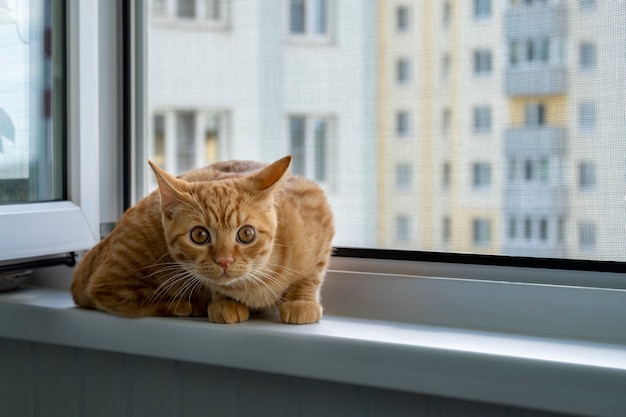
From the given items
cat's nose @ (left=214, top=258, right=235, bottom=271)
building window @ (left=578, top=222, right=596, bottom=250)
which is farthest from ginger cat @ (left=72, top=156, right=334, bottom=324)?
building window @ (left=578, top=222, right=596, bottom=250)

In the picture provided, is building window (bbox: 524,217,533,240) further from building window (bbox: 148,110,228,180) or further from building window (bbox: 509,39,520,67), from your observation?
building window (bbox: 148,110,228,180)

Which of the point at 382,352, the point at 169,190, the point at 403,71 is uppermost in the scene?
the point at 403,71

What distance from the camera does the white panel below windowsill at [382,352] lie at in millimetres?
917

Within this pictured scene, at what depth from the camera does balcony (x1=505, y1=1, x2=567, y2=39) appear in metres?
1.14

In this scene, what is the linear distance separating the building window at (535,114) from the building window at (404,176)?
0.23m

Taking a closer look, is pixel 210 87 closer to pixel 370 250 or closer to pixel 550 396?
pixel 370 250

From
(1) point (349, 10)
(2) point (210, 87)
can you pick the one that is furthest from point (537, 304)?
(2) point (210, 87)

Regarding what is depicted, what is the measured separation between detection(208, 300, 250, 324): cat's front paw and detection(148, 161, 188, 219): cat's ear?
0.18 m

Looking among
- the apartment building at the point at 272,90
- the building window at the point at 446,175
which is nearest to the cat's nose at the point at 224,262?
the apartment building at the point at 272,90

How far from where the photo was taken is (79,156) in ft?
4.65

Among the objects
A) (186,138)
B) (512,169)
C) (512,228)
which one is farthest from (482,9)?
(186,138)

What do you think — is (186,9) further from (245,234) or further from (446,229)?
(446,229)

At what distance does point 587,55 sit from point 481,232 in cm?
35

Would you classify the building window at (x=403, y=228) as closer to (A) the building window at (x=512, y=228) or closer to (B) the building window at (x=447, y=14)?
(A) the building window at (x=512, y=228)
